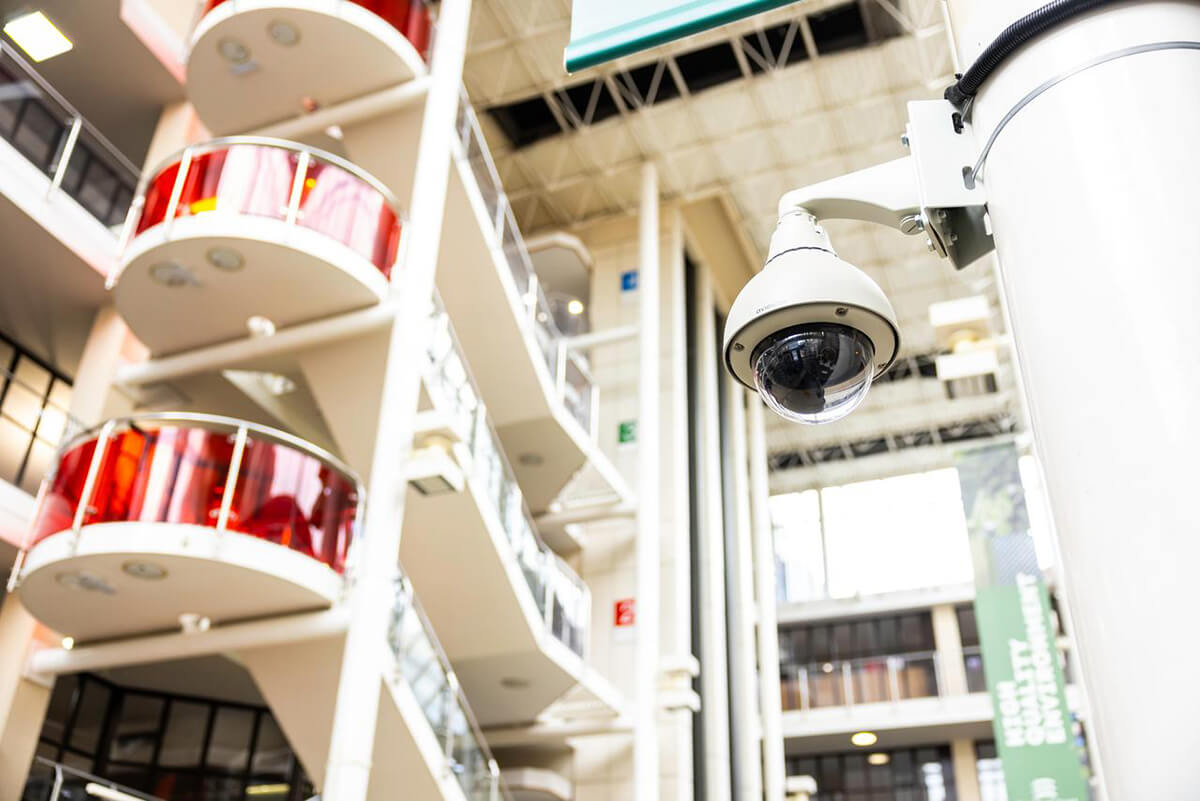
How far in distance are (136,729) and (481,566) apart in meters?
6.53

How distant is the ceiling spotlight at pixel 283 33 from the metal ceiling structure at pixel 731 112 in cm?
637

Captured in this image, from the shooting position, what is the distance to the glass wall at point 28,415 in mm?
14609

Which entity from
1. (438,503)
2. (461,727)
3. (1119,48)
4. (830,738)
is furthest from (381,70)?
(830,738)

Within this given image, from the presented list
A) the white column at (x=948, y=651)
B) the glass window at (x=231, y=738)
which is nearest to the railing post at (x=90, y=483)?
the glass window at (x=231, y=738)

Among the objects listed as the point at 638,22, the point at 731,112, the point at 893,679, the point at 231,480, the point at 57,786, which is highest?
the point at 731,112

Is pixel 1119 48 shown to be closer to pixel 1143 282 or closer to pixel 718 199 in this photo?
pixel 1143 282

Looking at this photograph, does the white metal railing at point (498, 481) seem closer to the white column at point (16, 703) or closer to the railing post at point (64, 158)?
the railing post at point (64, 158)

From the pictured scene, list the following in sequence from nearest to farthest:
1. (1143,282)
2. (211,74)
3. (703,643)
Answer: (1143,282) → (211,74) → (703,643)

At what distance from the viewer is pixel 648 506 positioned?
64.0 ft

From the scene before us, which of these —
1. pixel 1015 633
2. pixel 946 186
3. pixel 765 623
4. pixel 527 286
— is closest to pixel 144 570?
pixel 527 286

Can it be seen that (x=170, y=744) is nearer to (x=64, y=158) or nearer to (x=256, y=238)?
(x=64, y=158)

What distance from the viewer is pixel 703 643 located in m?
21.7

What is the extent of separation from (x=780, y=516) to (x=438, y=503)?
2463 cm

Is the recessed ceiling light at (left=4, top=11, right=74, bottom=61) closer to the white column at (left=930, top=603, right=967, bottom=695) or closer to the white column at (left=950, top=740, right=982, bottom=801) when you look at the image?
the white column at (left=930, top=603, right=967, bottom=695)
